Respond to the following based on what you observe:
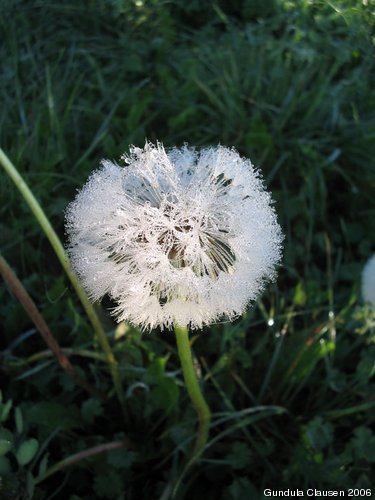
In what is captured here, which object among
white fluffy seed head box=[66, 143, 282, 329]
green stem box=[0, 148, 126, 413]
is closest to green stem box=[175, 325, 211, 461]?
white fluffy seed head box=[66, 143, 282, 329]

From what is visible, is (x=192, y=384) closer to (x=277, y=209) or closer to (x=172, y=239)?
(x=172, y=239)


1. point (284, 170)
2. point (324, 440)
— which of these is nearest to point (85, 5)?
point (284, 170)

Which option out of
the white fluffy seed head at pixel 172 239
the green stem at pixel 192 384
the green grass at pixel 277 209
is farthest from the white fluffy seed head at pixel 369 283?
the white fluffy seed head at pixel 172 239

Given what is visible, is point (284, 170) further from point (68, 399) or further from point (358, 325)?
point (68, 399)

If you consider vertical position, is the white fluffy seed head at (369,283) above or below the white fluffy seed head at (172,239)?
below

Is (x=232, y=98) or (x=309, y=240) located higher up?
(x=232, y=98)

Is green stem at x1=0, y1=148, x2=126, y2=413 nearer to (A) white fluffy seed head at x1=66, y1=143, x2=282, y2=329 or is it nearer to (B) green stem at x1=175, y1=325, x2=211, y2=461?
(A) white fluffy seed head at x1=66, y1=143, x2=282, y2=329

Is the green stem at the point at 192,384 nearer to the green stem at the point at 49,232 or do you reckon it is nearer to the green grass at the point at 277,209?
the green grass at the point at 277,209
